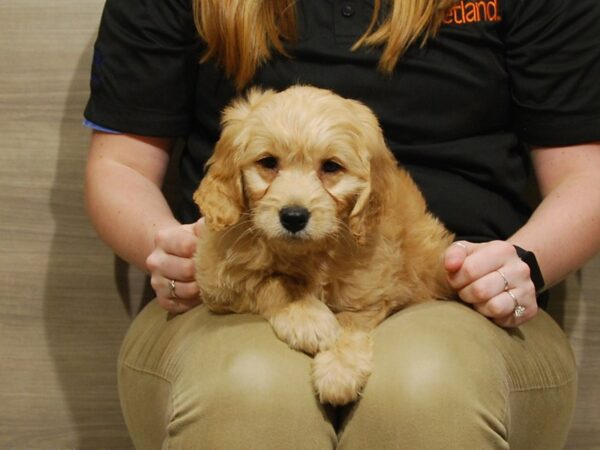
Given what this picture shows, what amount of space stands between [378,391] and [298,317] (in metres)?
0.15

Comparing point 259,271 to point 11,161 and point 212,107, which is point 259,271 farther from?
point 11,161

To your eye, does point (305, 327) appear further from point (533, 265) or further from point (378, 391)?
point (533, 265)

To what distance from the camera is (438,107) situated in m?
1.42

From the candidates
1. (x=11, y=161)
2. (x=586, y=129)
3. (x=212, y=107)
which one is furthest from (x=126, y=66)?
(x=586, y=129)

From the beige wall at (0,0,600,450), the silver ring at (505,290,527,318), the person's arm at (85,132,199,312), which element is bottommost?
the beige wall at (0,0,600,450)

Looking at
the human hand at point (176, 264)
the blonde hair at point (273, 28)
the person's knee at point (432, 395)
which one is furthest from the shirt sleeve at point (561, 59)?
the human hand at point (176, 264)

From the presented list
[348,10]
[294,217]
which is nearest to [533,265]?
[294,217]

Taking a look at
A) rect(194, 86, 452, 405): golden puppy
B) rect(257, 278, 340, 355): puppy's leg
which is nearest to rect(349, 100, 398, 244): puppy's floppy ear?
rect(194, 86, 452, 405): golden puppy

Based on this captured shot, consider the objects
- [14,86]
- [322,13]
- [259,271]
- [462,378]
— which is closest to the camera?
[462,378]

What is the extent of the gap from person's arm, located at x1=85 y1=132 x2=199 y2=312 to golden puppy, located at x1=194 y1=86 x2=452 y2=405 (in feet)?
0.56

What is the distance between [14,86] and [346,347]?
1046 mm

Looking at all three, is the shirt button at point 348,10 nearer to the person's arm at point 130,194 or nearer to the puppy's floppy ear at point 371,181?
the puppy's floppy ear at point 371,181

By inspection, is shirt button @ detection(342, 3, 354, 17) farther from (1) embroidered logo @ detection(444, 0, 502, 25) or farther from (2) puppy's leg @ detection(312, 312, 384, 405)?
(2) puppy's leg @ detection(312, 312, 384, 405)

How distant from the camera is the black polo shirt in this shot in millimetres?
1408
